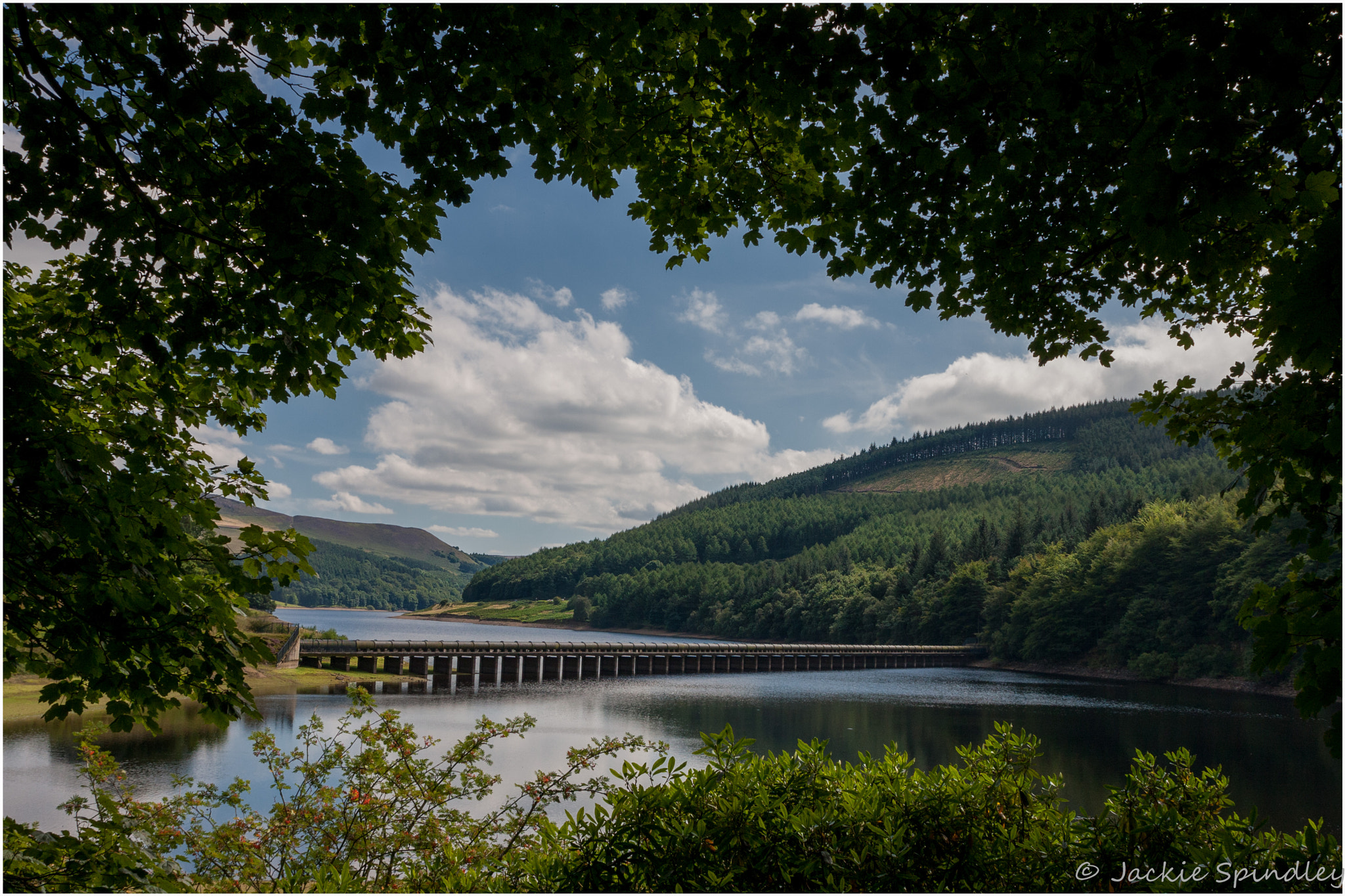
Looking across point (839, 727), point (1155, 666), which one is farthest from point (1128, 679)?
point (839, 727)

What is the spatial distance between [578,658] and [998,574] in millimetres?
46316

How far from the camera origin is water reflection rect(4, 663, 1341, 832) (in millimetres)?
20547

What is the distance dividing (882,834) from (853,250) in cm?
417

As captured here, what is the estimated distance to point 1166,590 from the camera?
5547 cm

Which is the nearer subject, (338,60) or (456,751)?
(338,60)

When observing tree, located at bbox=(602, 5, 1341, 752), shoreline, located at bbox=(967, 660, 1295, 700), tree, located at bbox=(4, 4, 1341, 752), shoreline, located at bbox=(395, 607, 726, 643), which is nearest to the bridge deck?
shoreline, located at bbox=(967, 660, 1295, 700)

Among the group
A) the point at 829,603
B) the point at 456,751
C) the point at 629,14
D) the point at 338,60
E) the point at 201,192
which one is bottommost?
the point at 829,603

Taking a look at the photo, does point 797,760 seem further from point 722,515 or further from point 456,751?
point 722,515

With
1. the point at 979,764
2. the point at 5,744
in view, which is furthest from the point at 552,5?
the point at 5,744

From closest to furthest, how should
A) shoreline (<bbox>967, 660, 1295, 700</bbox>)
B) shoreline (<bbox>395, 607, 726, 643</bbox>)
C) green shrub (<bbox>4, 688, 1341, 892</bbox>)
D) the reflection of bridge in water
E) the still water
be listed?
1. green shrub (<bbox>4, 688, 1341, 892</bbox>)
2. the still water
3. shoreline (<bbox>967, 660, 1295, 700</bbox>)
4. the reflection of bridge in water
5. shoreline (<bbox>395, 607, 726, 643</bbox>)

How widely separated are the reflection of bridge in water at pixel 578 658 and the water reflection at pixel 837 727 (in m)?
4.16

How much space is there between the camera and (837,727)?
115 feet

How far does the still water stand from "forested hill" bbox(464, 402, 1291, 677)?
6.72 metres

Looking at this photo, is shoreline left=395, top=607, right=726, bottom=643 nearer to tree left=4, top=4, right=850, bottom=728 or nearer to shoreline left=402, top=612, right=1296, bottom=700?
shoreline left=402, top=612, right=1296, bottom=700
